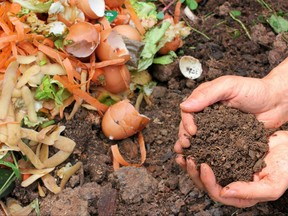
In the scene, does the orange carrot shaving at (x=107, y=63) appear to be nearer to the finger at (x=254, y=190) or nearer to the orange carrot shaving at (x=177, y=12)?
the orange carrot shaving at (x=177, y=12)

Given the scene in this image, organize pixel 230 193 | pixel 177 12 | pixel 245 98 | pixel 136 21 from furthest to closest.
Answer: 1. pixel 177 12
2. pixel 136 21
3. pixel 245 98
4. pixel 230 193

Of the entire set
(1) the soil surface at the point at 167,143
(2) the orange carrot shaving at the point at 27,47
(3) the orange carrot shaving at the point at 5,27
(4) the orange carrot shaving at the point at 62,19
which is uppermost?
(4) the orange carrot shaving at the point at 62,19

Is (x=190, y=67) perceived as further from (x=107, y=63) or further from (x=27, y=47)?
(x=27, y=47)

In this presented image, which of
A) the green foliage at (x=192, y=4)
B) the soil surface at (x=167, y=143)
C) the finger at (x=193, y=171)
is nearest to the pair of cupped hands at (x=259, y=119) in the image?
the finger at (x=193, y=171)

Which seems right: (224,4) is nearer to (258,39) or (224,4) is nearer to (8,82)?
(258,39)

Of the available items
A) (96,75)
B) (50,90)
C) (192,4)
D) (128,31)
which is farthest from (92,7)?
(192,4)

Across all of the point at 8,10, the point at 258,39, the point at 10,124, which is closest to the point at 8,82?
the point at 10,124
